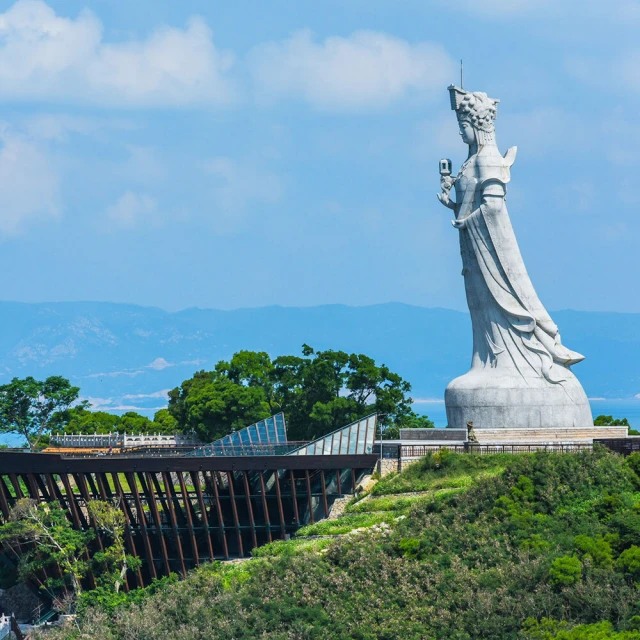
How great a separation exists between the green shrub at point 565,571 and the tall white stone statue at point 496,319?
1547 cm

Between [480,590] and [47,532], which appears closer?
[480,590]

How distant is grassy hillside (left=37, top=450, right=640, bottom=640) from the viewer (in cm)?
2555

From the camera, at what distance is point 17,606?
39094 millimetres

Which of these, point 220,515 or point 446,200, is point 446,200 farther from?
point 220,515

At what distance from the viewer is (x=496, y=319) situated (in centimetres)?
4350

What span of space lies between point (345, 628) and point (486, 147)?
868 inches

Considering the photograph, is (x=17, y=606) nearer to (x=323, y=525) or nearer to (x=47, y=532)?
(x=47, y=532)

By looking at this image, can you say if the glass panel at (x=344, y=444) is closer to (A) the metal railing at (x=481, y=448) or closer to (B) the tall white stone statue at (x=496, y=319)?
(A) the metal railing at (x=481, y=448)

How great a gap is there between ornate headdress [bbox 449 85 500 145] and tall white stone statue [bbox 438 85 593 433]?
4 centimetres

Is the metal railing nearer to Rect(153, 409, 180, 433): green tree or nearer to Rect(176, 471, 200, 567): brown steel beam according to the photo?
Rect(176, 471, 200, 567): brown steel beam

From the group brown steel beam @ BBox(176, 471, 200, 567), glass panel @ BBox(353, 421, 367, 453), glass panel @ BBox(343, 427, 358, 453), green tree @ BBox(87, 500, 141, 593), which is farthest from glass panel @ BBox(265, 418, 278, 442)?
green tree @ BBox(87, 500, 141, 593)

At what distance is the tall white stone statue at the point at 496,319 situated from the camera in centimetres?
4197

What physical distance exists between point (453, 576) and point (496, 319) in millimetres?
16741

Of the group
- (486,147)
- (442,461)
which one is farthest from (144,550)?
(486,147)
